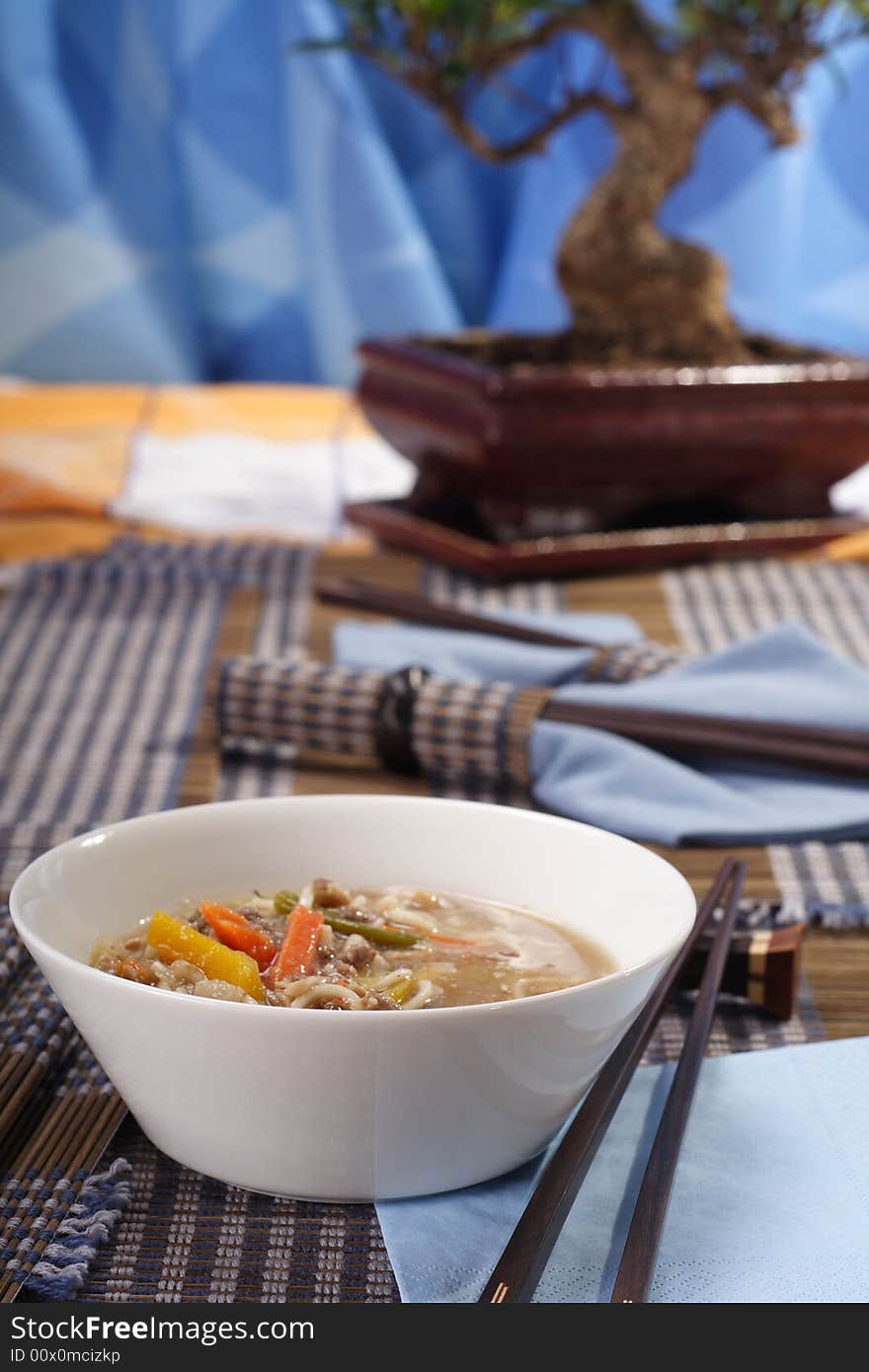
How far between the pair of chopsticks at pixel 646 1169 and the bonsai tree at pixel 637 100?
1172 millimetres

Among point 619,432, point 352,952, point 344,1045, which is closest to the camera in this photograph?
point 344,1045

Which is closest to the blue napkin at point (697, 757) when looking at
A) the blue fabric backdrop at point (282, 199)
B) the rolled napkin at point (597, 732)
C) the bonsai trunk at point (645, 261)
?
the rolled napkin at point (597, 732)

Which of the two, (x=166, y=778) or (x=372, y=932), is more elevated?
(x=372, y=932)

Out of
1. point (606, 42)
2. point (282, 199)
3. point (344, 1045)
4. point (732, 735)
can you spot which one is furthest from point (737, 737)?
point (282, 199)

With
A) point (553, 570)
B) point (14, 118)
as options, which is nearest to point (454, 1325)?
point (553, 570)

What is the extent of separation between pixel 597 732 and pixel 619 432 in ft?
2.02

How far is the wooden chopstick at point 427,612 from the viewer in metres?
1.44

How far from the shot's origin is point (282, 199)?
3.20m

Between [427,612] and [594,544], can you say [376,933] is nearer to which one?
[427,612]

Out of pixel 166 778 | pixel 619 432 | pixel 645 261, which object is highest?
pixel 645 261

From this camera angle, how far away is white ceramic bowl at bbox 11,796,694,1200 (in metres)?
0.60

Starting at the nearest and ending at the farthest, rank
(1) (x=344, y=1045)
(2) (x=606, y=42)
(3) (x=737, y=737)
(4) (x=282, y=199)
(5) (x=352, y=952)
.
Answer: (1) (x=344, y=1045) → (5) (x=352, y=952) → (3) (x=737, y=737) → (2) (x=606, y=42) → (4) (x=282, y=199)

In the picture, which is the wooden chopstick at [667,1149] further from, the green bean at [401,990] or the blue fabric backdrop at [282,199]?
the blue fabric backdrop at [282,199]

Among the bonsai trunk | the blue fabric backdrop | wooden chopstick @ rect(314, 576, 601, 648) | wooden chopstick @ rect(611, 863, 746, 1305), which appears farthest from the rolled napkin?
the blue fabric backdrop
